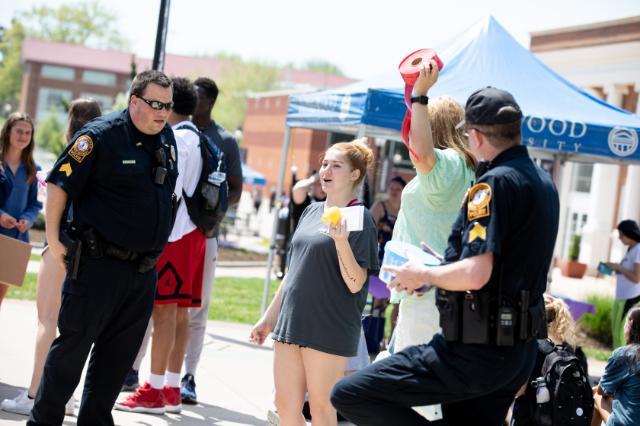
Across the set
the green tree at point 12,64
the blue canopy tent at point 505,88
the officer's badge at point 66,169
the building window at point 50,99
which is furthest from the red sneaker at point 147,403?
the green tree at point 12,64

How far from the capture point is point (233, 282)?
56.2 ft

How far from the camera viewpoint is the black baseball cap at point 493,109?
341 cm

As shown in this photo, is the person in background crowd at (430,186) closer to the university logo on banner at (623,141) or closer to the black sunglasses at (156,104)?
the black sunglasses at (156,104)

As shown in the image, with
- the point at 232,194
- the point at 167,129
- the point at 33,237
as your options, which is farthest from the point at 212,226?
the point at 33,237

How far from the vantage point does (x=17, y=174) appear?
6.96 meters

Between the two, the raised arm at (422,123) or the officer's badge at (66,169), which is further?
the officer's badge at (66,169)

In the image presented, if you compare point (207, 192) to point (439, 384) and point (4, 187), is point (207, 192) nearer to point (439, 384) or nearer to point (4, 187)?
point (4, 187)

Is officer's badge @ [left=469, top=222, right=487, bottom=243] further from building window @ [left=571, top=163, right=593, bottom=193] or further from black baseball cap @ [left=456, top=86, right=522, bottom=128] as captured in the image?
building window @ [left=571, top=163, right=593, bottom=193]

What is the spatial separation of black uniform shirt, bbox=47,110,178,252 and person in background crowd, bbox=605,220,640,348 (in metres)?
7.43

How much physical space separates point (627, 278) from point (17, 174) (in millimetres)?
7331

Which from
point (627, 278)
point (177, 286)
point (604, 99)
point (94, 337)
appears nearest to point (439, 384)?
point (94, 337)

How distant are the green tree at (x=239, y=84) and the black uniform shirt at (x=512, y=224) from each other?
88577 millimetres

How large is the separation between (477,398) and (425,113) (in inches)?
51.7

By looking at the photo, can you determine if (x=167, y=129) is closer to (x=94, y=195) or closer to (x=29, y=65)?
(x=94, y=195)
